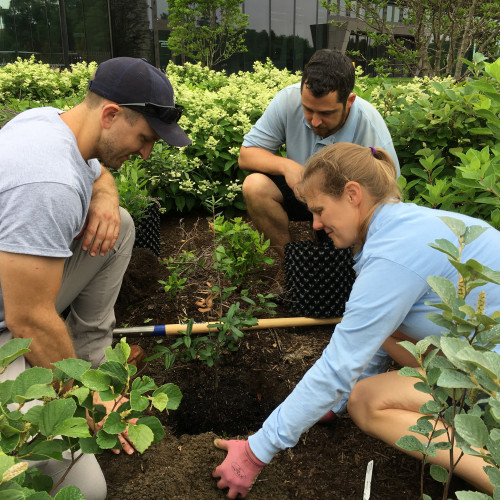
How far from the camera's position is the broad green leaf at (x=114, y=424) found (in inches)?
42.8

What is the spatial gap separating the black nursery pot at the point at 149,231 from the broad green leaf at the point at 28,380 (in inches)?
97.4

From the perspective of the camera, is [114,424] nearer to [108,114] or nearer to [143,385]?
[143,385]

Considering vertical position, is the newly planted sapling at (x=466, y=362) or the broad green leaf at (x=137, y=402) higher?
the newly planted sapling at (x=466, y=362)

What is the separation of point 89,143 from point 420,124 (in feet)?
6.25

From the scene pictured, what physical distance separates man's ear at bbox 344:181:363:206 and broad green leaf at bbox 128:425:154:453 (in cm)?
104

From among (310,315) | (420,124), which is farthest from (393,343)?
(420,124)

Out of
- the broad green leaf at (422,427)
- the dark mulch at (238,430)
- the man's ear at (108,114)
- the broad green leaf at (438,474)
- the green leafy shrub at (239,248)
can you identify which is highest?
the man's ear at (108,114)

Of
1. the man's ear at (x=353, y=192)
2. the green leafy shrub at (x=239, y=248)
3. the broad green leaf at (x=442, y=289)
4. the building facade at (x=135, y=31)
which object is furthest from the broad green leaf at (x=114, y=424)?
the building facade at (x=135, y=31)

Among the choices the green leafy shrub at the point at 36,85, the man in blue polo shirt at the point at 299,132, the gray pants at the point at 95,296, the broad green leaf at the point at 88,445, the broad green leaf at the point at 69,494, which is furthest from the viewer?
the green leafy shrub at the point at 36,85

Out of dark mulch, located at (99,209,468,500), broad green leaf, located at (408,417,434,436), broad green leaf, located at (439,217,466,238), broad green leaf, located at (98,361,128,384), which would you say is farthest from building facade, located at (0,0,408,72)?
broad green leaf, located at (98,361,128,384)

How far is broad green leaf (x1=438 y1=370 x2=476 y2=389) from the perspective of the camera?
91cm

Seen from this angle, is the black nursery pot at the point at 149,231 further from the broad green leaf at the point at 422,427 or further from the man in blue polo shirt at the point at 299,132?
the broad green leaf at the point at 422,427

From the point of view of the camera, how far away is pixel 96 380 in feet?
3.62

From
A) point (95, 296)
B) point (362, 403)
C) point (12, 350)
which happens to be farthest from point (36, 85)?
point (12, 350)
